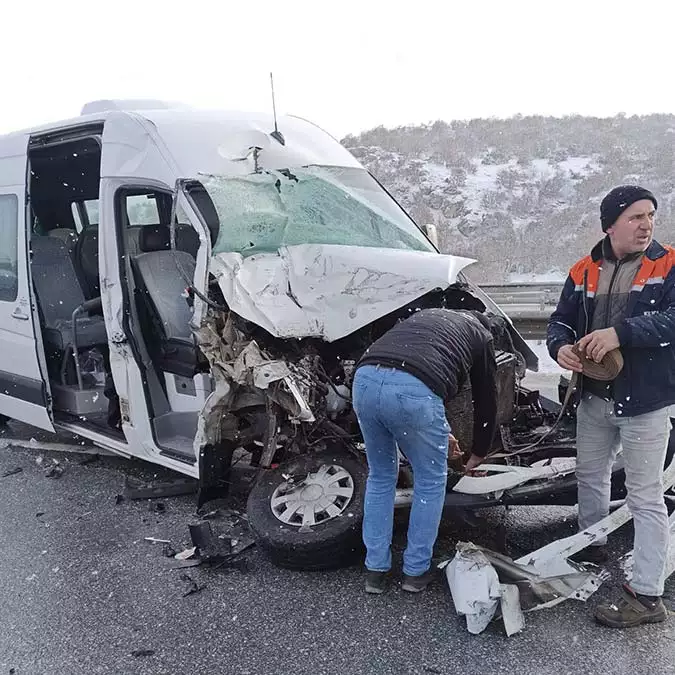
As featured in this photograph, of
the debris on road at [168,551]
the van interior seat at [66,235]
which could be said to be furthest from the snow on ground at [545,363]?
the van interior seat at [66,235]

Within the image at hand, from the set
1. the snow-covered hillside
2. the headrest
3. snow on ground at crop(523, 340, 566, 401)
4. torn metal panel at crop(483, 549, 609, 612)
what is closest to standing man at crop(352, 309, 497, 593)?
torn metal panel at crop(483, 549, 609, 612)

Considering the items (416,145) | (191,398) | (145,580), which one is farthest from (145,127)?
(416,145)

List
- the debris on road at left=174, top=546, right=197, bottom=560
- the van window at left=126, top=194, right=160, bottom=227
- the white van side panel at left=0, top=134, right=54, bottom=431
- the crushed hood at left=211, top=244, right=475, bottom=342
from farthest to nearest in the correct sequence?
the white van side panel at left=0, top=134, right=54, bottom=431 < the van window at left=126, top=194, right=160, bottom=227 < the debris on road at left=174, top=546, right=197, bottom=560 < the crushed hood at left=211, top=244, right=475, bottom=342

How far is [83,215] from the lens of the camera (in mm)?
5992

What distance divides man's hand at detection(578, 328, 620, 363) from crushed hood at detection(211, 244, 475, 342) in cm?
90

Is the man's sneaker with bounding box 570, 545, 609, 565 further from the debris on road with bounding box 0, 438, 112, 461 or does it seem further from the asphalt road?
the debris on road with bounding box 0, 438, 112, 461

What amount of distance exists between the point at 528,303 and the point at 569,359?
5.63 m

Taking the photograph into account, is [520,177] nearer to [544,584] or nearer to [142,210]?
[142,210]

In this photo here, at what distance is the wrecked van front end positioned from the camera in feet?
10.8

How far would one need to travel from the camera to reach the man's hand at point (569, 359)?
289 centimetres

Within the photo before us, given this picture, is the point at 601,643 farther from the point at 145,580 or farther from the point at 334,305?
the point at 145,580

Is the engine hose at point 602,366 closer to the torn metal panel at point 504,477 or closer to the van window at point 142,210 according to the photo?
the torn metal panel at point 504,477

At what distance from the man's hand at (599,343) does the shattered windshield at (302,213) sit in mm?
1592

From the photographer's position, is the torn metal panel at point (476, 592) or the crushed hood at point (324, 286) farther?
the crushed hood at point (324, 286)
